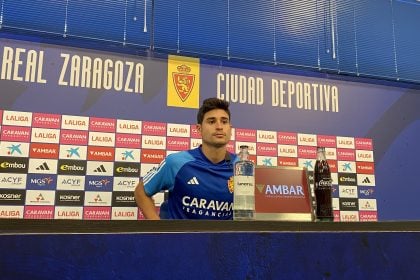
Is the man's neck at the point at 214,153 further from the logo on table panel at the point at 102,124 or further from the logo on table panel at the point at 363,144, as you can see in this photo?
the logo on table panel at the point at 363,144

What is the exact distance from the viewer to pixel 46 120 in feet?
8.43

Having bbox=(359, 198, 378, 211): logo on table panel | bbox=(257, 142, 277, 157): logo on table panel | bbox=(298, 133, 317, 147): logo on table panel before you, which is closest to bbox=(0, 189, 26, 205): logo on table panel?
bbox=(257, 142, 277, 157): logo on table panel

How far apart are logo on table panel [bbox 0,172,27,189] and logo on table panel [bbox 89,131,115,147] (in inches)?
17.4

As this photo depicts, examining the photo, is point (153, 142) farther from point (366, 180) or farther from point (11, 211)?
point (366, 180)

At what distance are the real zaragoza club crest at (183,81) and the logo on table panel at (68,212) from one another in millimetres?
1001

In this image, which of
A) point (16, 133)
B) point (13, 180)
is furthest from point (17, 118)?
point (13, 180)

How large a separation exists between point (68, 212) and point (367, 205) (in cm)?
211

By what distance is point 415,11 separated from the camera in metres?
3.60

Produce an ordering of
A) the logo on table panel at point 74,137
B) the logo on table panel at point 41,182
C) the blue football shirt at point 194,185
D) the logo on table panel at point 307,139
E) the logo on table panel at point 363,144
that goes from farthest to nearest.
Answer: the logo on table panel at point 363,144 → the logo on table panel at point 307,139 → the logo on table panel at point 74,137 → the logo on table panel at point 41,182 → the blue football shirt at point 194,185

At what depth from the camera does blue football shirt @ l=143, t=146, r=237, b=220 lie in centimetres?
182

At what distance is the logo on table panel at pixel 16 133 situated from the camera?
246 cm

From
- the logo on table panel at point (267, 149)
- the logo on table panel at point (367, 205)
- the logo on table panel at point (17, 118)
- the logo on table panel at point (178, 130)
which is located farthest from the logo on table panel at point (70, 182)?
the logo on table panel at point (367, 205)

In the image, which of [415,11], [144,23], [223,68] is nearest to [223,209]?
[223,68]

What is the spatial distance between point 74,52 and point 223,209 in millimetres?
1554
